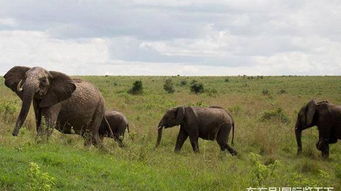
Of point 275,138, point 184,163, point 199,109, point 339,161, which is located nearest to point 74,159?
point 184,163

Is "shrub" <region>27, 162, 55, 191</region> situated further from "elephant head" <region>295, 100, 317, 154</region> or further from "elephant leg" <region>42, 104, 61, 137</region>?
"elephant head" <region>295, 100, 317, 154</region>

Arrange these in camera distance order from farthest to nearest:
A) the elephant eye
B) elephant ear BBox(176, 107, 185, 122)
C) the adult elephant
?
elephant ear BBox(176, 107, 185, 122), the elephant eye, the adult elephant

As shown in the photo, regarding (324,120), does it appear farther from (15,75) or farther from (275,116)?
(15,75)

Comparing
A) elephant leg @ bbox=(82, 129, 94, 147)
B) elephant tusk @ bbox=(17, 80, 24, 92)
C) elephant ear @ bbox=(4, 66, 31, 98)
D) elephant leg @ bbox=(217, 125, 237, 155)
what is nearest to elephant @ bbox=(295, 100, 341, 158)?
elephant leg @ bbox=(217, 125, 237, 155)

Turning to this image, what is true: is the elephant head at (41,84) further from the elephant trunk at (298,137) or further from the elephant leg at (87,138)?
the elephant trunk at (298,137)

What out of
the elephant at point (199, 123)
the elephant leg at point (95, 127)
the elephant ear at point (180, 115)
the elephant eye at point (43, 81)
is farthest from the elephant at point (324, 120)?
the elephant eye at point (43, 81)

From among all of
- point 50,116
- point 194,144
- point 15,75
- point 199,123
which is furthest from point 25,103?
point 199,123

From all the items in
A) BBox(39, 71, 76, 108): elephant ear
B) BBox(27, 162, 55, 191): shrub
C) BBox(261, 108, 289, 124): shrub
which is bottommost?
BBox(261, 108, 289, 124): shrub

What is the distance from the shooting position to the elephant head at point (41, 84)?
10805 mm

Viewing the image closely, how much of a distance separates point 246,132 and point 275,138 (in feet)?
4.67

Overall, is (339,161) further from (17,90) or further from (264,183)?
(17,90)

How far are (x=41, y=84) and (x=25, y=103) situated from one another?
1.02m

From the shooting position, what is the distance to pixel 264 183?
33.8 ft

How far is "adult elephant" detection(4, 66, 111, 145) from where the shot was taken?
425 inches
